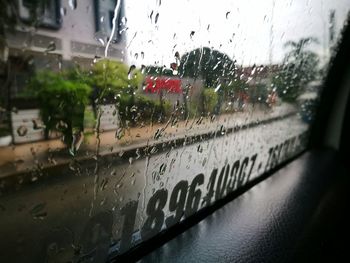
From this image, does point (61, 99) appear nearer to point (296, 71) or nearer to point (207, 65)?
point (207, 65)

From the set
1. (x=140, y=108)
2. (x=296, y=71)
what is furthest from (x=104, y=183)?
(x=296, y=71)

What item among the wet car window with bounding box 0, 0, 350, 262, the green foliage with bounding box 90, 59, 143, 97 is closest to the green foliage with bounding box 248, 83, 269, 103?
the wet car window with bounding box 0, 0, 350, 262

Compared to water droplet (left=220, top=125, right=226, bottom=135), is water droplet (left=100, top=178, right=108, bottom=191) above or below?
below

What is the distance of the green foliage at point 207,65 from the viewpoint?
2.56ft

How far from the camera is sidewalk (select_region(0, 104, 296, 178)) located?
488mm

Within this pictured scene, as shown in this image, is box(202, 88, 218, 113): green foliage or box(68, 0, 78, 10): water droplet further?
box(202, 88, 218, 113): green foliage

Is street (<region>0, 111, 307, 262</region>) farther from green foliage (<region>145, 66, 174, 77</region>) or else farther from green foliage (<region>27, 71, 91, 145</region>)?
green foliage (<region>145, 66, 174, 77</region>)

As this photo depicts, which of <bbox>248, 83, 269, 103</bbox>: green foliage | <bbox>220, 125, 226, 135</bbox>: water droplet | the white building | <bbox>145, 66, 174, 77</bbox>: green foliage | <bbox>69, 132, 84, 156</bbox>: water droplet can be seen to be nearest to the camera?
the white building

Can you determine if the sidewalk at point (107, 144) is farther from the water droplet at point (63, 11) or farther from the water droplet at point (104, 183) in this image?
the water droplet at point (63, 11)

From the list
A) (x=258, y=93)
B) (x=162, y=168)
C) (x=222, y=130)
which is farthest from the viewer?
(x=258, y=93)

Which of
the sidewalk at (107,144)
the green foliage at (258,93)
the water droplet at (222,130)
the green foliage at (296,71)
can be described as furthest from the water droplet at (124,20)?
the green foliage at (296,71)

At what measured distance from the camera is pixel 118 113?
65cm

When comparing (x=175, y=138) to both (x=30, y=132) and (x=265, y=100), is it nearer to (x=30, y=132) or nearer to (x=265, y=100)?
(x=30, y=132)

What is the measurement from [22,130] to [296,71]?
1.39 meters
